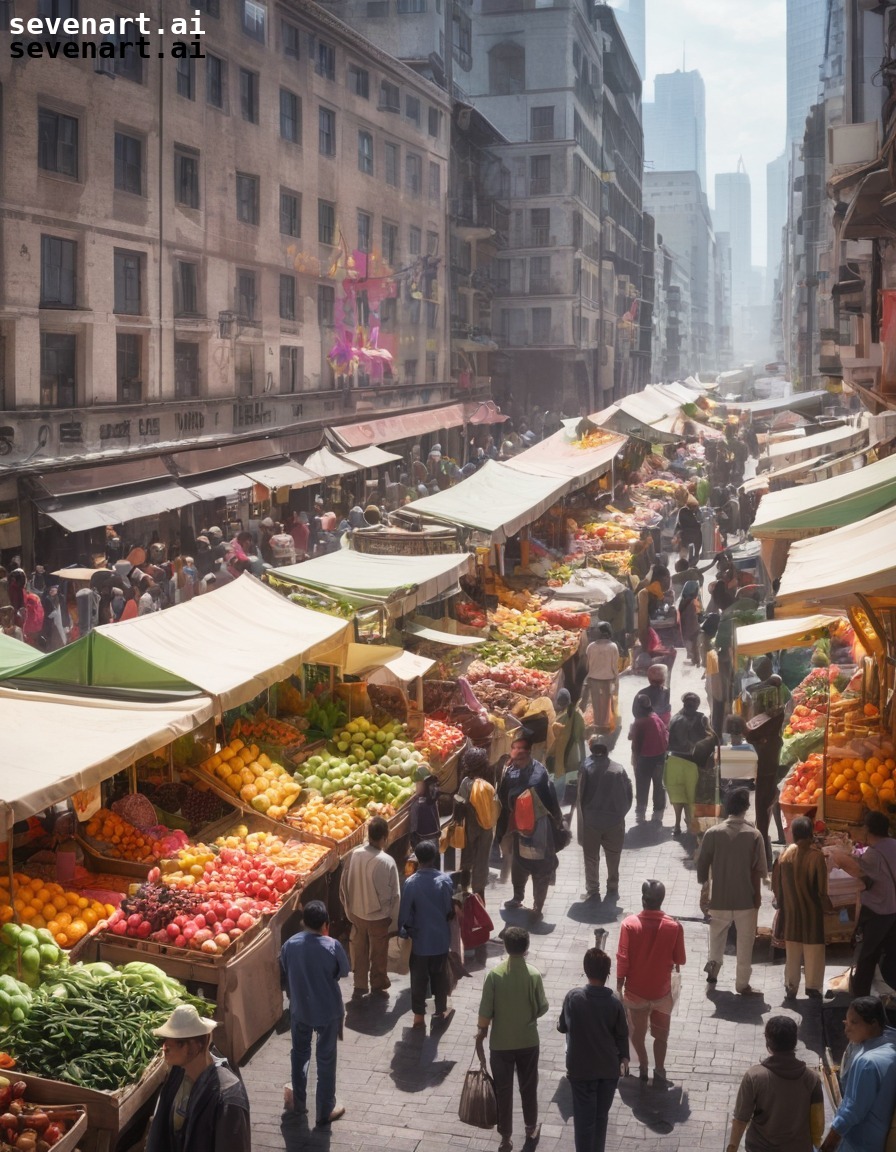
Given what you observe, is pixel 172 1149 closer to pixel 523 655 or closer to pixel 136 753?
pixel 136 753

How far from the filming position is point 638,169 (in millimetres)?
102562

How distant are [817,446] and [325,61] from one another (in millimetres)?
19591

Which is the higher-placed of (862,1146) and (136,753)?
(136,753)

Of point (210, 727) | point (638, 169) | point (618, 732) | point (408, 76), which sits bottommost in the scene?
point (618, 732)

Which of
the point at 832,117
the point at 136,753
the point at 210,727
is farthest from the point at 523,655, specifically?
the point at 832,117

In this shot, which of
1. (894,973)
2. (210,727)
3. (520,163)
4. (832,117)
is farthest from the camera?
(520,163)

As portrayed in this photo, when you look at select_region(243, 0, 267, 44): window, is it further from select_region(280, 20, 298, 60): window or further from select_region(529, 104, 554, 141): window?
select_region(529, 104, 554, 141): window

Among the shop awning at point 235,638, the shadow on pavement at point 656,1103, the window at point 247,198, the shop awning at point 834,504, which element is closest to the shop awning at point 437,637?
the shop awning at point 235,638

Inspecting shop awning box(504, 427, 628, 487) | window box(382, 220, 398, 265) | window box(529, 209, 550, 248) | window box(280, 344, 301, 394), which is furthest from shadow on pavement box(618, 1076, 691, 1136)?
window box(529, 209, 550, 248)

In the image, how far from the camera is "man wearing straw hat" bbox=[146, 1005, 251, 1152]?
18.6ft

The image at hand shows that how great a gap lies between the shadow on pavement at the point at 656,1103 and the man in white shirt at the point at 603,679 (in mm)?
8256

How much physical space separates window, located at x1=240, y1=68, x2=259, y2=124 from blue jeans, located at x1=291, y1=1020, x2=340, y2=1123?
29578 millimetres

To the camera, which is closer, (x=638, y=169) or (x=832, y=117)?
(x=832, y=117)

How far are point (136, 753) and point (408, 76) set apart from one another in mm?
41002
